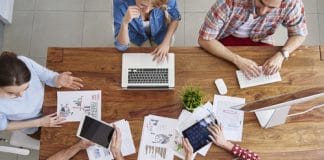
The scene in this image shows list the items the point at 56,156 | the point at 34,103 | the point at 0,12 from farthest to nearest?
the point at 0,12 → the point at 34,103 → the point at 56,156

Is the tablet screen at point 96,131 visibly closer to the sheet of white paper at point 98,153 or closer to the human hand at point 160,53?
the sheet of white paper at point 98,153

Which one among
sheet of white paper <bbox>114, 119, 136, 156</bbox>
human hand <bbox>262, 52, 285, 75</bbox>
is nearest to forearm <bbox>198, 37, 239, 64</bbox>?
human hand <bbox>262, 52, 285, 75</bbox>

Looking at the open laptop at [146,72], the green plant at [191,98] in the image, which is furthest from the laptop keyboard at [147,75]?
the green plant at [191,98]

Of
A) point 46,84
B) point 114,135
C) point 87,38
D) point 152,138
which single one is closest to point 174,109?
point 152,138

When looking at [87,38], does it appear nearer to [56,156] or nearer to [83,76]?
[83,76]

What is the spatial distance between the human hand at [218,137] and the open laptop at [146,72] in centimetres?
31

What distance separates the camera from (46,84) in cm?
198

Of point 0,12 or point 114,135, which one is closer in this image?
point 114,135

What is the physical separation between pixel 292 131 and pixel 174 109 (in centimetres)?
62

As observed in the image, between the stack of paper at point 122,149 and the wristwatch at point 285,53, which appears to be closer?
the stack of paper at point 122,149

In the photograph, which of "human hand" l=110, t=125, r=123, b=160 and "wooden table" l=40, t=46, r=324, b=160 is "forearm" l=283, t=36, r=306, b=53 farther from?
"human hand" l=110, t=125, r=123, b=160

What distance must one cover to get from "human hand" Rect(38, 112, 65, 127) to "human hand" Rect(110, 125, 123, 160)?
30cm

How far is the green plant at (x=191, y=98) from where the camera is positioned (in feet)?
6.14

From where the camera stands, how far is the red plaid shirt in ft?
6.43
